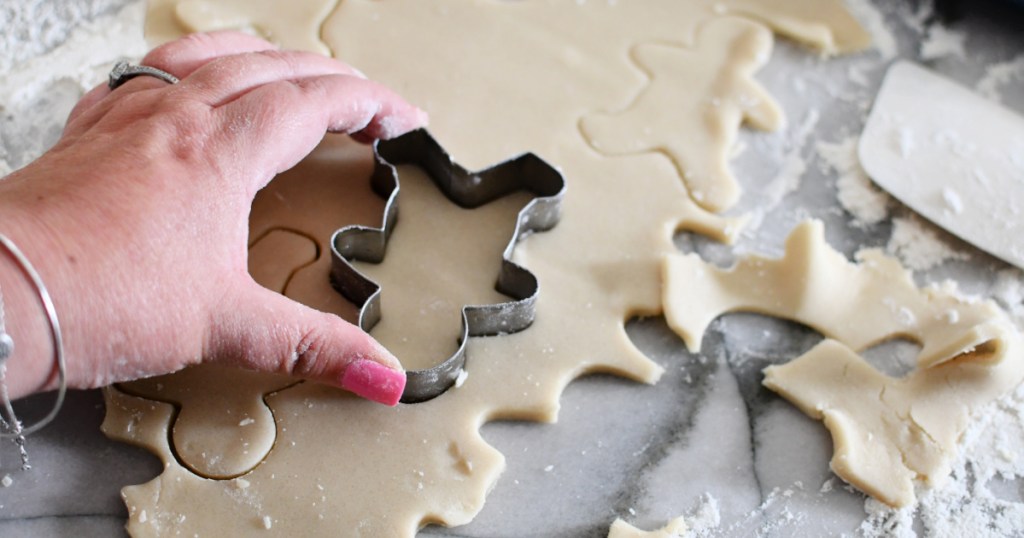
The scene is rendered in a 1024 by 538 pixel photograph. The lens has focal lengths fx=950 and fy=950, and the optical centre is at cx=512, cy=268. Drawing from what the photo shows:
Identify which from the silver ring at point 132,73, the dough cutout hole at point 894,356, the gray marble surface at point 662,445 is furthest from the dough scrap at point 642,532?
the silver ring at point 132,73

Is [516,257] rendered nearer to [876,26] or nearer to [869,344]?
[869,344]

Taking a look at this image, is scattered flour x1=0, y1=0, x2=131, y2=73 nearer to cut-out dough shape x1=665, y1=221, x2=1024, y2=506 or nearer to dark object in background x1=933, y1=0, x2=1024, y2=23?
cut-out dough shape x1=665, y1=221, x2=1024, y2=506

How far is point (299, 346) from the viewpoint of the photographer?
1007mm

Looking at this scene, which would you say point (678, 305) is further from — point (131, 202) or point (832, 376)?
point (131, 202)

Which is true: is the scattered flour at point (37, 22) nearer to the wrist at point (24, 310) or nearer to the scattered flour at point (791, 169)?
the wrist at point (24, 310)

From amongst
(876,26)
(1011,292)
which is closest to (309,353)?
(1011,292)

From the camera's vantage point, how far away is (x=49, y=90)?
4.59 ft

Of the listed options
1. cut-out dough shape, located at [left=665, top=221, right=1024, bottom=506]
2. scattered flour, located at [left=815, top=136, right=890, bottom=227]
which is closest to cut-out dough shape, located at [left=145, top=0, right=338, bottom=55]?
cut-out dough shape, located at [left=665, top=221, right=1024, bottom=506]

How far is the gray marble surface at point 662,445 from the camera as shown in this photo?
106cm

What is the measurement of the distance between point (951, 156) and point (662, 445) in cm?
71

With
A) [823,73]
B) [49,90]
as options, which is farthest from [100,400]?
[823,73]

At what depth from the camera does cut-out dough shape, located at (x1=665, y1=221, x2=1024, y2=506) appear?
1.13 metres

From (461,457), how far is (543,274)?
287 millimetres

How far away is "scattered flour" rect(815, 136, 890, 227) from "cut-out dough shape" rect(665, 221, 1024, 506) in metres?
0.10
